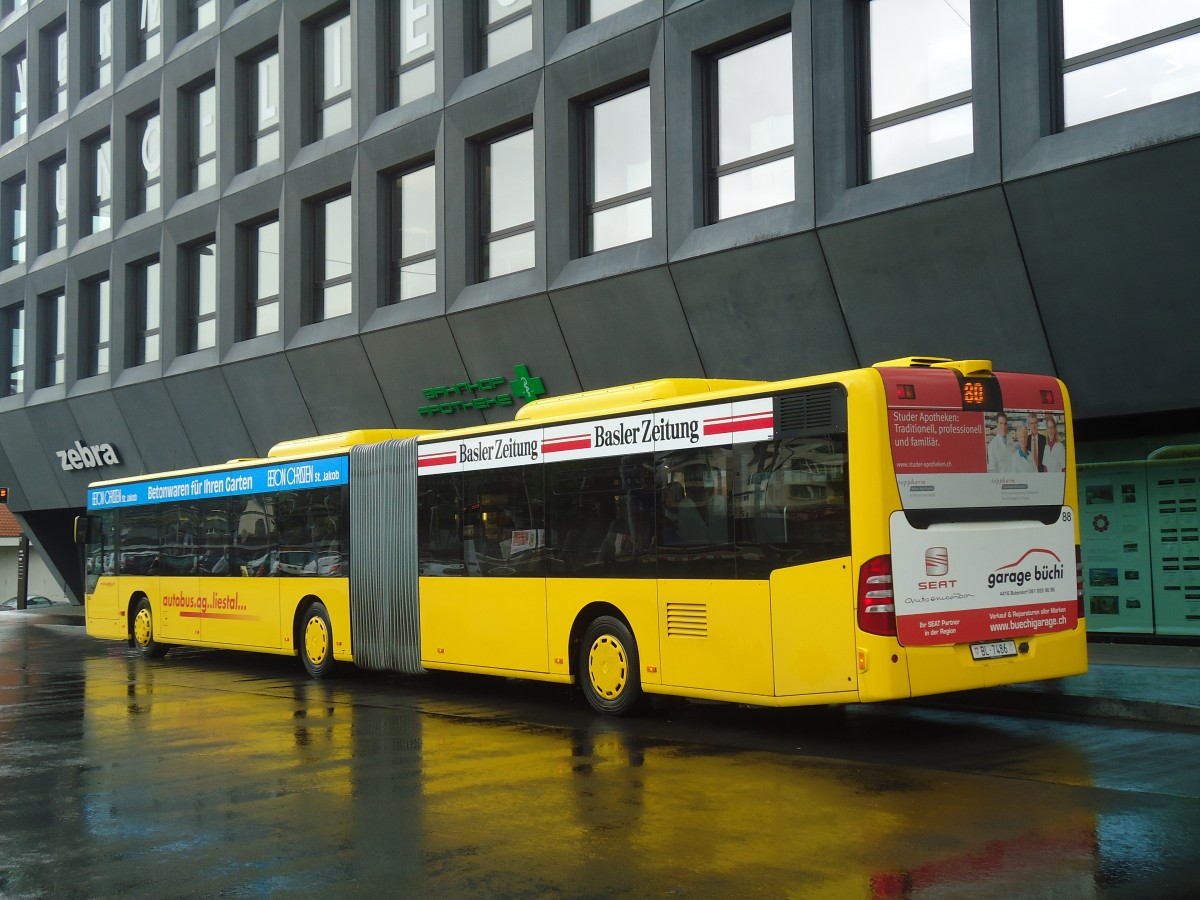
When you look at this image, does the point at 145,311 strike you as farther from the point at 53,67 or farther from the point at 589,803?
the point at 589,803

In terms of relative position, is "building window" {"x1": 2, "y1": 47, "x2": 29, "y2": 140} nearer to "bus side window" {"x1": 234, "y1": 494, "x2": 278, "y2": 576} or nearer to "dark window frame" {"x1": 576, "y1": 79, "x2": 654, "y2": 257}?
"dark window frame" {"x1": 576, "y1": 79, "x2": 654, "y2": 257}

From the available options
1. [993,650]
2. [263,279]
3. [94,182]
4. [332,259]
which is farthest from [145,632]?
[94,182]

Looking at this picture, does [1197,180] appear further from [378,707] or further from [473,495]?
[378,707]

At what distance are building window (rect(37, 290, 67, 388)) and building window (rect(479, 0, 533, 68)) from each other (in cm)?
1772

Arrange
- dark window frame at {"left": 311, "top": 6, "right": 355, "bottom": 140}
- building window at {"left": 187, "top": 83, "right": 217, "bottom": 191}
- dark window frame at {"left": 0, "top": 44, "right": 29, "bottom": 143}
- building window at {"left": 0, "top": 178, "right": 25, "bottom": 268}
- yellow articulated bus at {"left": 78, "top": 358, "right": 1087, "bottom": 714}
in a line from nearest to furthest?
yellow articulated bus at {"left": 78, "top": 358, "right": 1087, "bottom": 714}, dark window frame at {"left": 311, "top": 6, "right": 355, "bottom": 140}, building window at {"left": 187, "top": 83, "right": 217, "bottom": 191}, building window at {"left": 0, "top": 178, "right": 25, "bottom": 268}, dark window frame at {"left": 0, "top": 44, "right": 29, "bottom": 143}

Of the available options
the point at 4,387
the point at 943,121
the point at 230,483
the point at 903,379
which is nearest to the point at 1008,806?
the point at 903,379

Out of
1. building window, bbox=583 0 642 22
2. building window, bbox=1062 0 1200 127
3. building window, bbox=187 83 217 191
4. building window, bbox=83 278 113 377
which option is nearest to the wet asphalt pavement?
building window, bbox=1062 0 1200 127

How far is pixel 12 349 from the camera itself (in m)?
36.6

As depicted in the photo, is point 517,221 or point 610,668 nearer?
point 610,668

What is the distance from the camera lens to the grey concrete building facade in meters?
14.0

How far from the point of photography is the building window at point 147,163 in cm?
3052

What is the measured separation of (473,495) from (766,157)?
6.46 m

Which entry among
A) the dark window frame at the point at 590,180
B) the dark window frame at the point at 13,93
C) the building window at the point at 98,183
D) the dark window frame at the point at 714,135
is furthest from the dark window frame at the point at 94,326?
the dark window frame at the point at 714,135

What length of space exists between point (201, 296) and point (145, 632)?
34.7 feet
